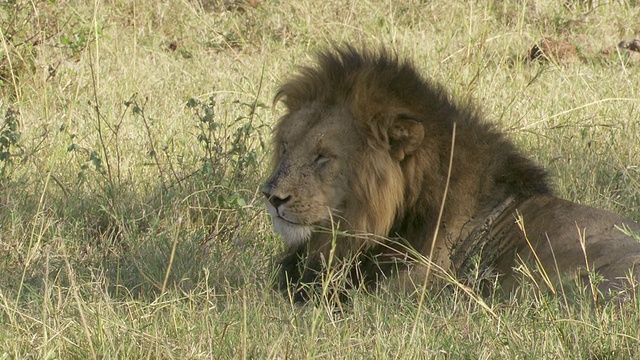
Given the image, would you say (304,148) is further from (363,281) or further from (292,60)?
(292,60)

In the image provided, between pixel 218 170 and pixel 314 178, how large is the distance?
4.60ft

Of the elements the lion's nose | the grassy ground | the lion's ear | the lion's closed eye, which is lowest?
the grassy ground

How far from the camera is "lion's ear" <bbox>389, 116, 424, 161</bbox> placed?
371cm

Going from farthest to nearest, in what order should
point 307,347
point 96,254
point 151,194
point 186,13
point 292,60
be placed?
point 186,13
point 292,60
point 151,194
point 96,254
point 307,347

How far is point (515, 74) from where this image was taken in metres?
6.95

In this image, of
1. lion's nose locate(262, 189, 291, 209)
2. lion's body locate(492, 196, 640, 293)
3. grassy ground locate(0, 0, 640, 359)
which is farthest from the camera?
lion's nose locate(262, 189, 291, 209)

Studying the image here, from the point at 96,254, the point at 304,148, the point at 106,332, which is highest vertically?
the point at 304,148

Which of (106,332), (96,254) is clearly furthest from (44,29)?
(106,332)

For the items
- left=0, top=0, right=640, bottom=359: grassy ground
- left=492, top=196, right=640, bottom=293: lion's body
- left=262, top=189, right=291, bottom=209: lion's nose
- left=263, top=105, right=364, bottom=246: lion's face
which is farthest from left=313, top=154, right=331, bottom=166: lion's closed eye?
left=492, top=196, right=640, bottom=293: lion's body

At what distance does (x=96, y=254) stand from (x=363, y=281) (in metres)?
1.19

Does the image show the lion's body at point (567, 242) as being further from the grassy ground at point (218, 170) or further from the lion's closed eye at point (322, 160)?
the lion's closed eye at point (322, 160)

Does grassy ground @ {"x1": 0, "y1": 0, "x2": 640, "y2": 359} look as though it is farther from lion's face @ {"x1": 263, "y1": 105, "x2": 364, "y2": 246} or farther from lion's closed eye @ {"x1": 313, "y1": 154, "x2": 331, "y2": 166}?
lion's closed eye @ {"x1": 313, "y1": 154, "x2": 331, "y2": 166}

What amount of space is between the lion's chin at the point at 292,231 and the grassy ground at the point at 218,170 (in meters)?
0.19

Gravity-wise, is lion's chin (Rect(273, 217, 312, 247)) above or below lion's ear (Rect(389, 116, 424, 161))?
below
